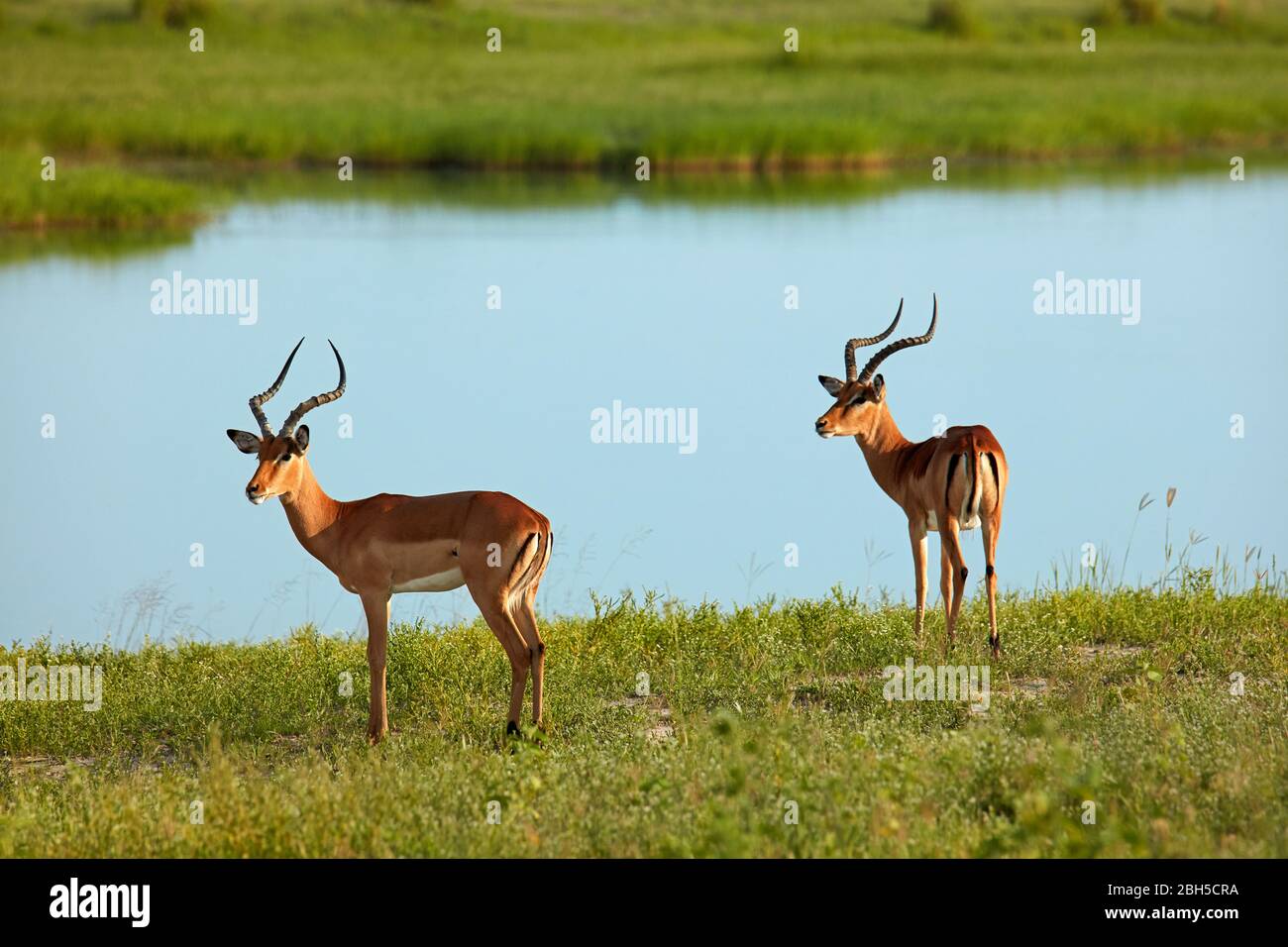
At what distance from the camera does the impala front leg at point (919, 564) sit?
8938 millimetres

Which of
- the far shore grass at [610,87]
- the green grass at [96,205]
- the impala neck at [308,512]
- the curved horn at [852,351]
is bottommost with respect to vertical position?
the impala neck at [308,512]

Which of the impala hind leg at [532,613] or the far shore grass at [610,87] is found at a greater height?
the far shore grass at [610,87]

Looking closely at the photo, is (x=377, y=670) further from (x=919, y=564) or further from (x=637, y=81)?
(x=637, y=81)

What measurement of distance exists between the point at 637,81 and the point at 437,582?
118 ft

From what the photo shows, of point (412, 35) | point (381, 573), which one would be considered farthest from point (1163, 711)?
point (412, 35)

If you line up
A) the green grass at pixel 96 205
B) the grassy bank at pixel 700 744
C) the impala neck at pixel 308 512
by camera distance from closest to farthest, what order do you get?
the grassy bank at pixel 700 744, the impala neck at pixel 308 512, the green grass at pixel 96 205

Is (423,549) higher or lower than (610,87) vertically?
lower

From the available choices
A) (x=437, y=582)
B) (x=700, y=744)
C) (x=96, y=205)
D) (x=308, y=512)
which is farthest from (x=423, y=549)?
(x=96, y=205)

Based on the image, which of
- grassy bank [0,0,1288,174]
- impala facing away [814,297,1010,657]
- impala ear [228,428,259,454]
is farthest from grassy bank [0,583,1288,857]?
grassy bank [0,0,1288,174]

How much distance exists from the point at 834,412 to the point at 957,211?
69.8 feet

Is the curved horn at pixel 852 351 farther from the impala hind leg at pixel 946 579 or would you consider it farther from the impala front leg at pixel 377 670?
the impala front leg at pixel 377 670

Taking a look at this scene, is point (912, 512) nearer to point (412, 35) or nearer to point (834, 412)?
point (834, 412)

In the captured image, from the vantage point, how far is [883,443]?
973cm

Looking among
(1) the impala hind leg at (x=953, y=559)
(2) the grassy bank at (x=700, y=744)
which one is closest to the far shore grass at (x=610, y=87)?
(2) the grassy bank at (x=700, y=744)
